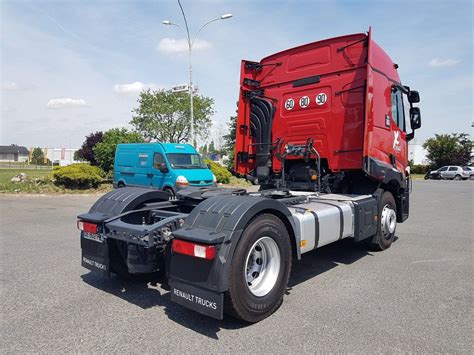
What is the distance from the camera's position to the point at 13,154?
11106 cm

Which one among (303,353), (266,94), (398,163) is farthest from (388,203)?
(303,353)

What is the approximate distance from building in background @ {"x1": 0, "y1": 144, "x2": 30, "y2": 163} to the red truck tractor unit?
392 feet

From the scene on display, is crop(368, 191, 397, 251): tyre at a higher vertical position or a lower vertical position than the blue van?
lower

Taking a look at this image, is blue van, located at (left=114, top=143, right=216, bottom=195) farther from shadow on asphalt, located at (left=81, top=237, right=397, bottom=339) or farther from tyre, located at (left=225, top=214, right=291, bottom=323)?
tyre, located at (left=225, top=214, right=291, bottom=323)

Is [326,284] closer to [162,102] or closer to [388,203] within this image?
[388,203]

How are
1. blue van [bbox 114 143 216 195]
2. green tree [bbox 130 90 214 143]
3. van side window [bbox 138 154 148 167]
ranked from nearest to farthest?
1. blue van [bbox 114 143 216 195]
2. van side window [bbox 138 154 148 167]
3. green tree [bbox 130 90 214 143]

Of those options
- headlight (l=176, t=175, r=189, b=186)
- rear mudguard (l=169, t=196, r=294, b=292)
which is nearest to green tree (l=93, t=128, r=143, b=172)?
headlight (l=176, t=175, r=189, b=186)

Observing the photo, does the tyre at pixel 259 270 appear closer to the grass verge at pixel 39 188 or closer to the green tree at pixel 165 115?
the grass verge at pixel 39 188

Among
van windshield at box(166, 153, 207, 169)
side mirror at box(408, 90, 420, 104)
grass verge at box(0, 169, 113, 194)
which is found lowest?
grass verge at box(0, 169, 113, 194)

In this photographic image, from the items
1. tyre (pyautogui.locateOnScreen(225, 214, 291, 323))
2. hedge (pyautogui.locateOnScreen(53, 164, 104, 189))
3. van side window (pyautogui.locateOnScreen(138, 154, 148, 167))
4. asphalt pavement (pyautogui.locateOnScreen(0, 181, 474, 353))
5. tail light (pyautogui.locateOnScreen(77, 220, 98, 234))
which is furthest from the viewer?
hedge (pyautogui.locateOnScreen(53, 164, 104, 189))

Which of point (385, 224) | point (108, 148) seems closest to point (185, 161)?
point (108, 148)

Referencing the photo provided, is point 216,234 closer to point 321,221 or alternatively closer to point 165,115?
point 321,221

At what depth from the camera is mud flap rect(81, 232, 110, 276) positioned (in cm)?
389

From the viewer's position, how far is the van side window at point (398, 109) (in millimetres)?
6387
